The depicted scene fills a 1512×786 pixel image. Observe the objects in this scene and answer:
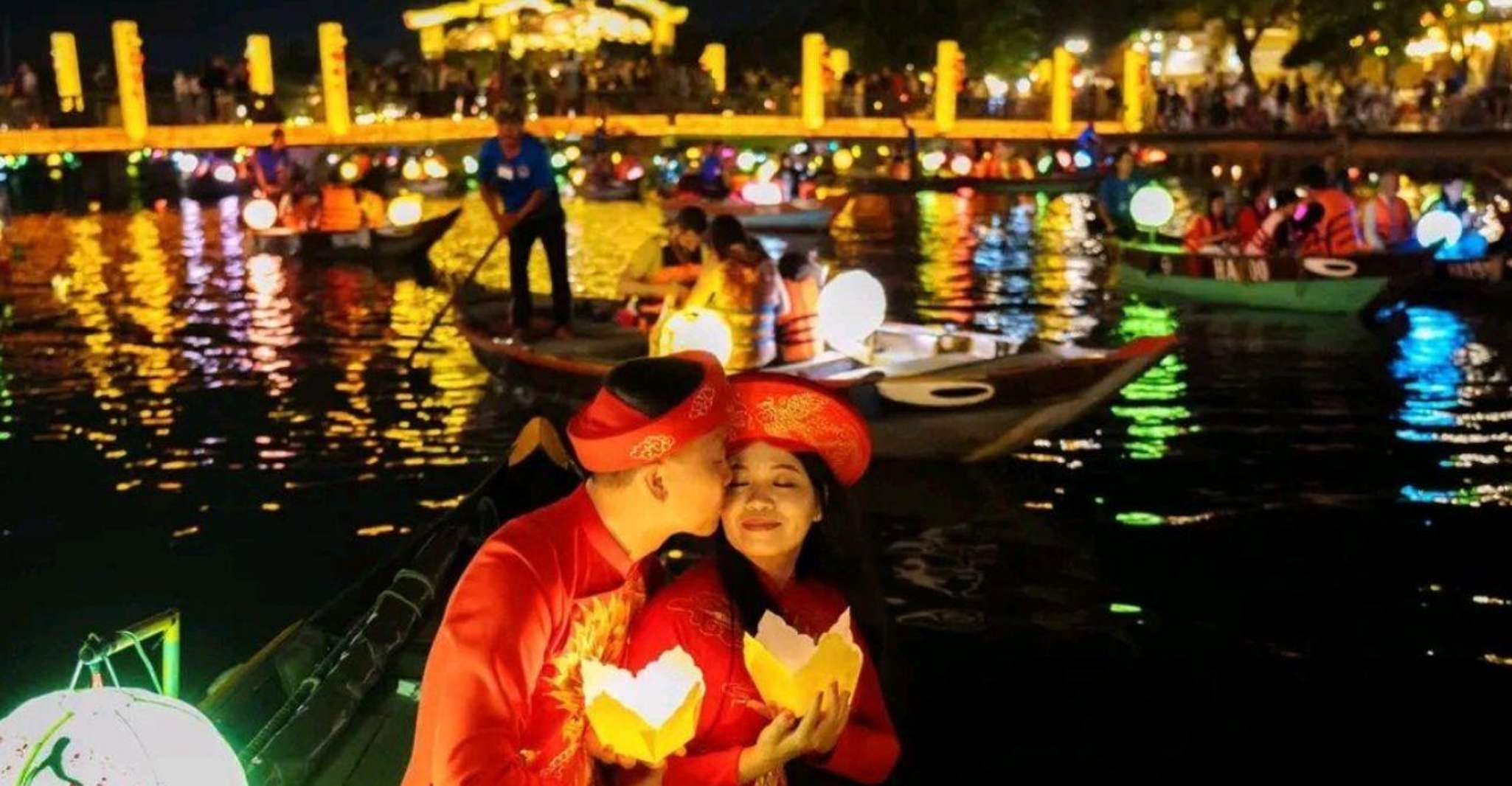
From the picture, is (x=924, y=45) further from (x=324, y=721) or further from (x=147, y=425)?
(x=324, y=721)

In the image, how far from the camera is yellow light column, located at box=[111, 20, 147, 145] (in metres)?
39.5

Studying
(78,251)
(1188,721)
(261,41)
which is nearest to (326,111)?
(261,41)

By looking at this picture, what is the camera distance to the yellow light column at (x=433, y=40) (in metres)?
67.9

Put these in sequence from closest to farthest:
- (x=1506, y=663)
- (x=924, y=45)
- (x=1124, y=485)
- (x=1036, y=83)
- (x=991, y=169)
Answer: (x=1506, y=663)
(x=1124, y=485)
(x=991, y=169)
(x=1036, y=83)
(x=924, y=45)

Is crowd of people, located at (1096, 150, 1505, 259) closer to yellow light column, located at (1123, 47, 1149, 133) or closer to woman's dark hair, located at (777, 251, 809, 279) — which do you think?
woman's dark hair, located at (777, 251, 809, 279)

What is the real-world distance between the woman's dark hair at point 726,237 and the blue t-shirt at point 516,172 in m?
2.71

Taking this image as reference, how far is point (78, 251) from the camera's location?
86.8ft

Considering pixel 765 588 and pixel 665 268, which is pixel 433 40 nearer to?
pixel 665 268

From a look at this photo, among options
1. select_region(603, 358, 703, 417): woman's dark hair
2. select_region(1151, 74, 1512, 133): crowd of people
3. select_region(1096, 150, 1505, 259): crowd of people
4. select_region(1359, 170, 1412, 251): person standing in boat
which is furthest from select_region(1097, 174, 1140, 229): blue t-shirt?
select_region(603, 358, 703, 417): woman's dark hair

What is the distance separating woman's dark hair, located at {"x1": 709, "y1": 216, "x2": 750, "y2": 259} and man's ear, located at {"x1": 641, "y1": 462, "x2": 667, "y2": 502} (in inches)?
292

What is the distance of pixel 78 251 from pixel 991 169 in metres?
21.8

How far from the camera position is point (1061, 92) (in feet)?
162

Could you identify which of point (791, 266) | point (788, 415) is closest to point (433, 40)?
point (791, 266)

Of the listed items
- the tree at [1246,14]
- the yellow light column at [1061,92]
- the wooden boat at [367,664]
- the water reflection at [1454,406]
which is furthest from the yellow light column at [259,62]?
the wooden boat at [367,664]
